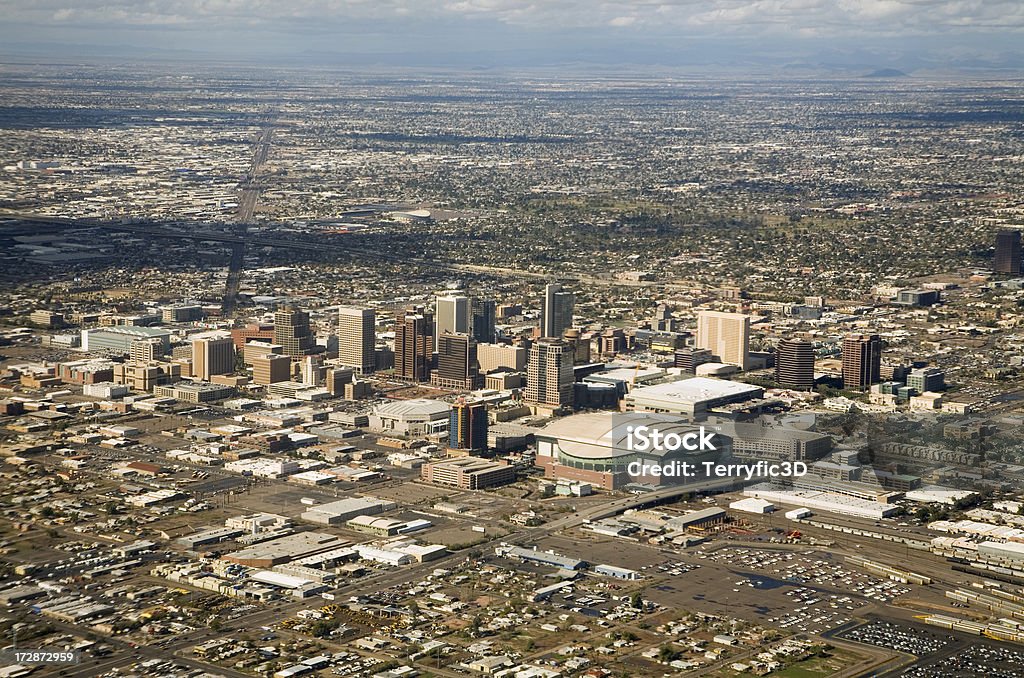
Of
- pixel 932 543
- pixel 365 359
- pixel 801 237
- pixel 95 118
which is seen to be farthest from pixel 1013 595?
pixel 95 118

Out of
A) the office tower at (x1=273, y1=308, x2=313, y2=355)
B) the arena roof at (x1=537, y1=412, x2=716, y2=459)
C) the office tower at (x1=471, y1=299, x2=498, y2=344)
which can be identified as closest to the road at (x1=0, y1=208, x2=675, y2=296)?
the office tower at (x1=471, y1=299, x2=498, y2=344)

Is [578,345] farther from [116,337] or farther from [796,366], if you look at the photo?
[116,337]

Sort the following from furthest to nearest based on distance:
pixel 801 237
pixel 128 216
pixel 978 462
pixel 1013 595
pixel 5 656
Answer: pixel 128 216, pixel 801 237, pixel 978 462, pixel 1013 595, pixel 5 656

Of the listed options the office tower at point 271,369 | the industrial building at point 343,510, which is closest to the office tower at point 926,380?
the office tower at point 271,369

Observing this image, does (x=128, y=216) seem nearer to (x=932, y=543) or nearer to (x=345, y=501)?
(x=345, y=501)

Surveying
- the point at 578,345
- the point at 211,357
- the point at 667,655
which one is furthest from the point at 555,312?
the point at 667,655

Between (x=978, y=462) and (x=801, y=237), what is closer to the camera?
(x=978, y=462)

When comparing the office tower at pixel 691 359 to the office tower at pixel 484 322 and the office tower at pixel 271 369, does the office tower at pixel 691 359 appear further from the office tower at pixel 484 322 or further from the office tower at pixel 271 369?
the office tower at pixel 271 369
